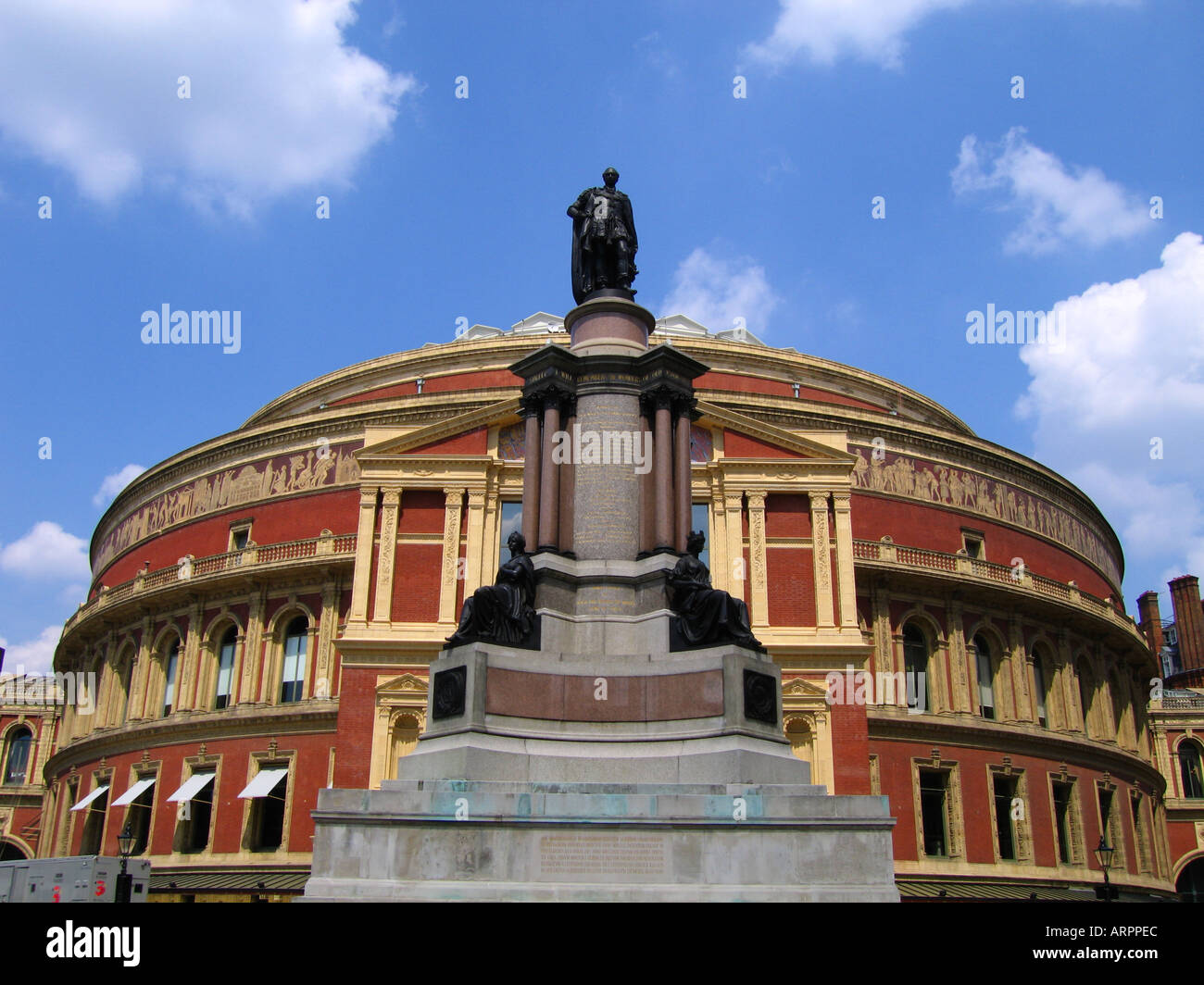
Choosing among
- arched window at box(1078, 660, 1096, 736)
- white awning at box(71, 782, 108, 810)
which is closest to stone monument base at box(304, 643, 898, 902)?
white awning at box(71, 782, 108, 810)

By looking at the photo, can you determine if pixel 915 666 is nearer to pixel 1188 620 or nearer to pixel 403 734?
pixel 403 734

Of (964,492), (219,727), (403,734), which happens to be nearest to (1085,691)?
(964,492)

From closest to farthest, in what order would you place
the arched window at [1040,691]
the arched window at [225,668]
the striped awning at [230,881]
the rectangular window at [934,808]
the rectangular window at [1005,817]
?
the striped awning at [230,881], the rectangular window at [934,808], the rectangular window at [1005,817], the arched window at [225,668], the arched window at [1040,691]

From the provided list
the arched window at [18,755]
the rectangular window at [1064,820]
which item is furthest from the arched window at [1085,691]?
the arched window at [18,755]

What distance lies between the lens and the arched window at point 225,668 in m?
44.6

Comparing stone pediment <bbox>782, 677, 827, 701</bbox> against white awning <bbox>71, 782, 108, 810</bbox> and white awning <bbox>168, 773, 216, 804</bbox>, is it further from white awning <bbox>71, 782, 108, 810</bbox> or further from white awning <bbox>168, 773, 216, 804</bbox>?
white awning <bbox>71, 782, 108, 810</bbox>

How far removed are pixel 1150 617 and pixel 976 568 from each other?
5351 centimetres

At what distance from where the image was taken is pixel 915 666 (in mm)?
43750

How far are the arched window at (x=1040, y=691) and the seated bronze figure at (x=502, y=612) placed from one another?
35909 mm

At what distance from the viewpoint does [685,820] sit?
40.9 feet

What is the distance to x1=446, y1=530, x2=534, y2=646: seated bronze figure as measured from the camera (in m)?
14.6

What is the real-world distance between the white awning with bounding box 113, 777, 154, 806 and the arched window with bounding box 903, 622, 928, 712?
29838 millimetres

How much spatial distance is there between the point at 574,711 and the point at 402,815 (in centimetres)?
283

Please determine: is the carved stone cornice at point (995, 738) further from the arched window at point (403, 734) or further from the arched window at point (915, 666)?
the arched window at point (403, 734)
